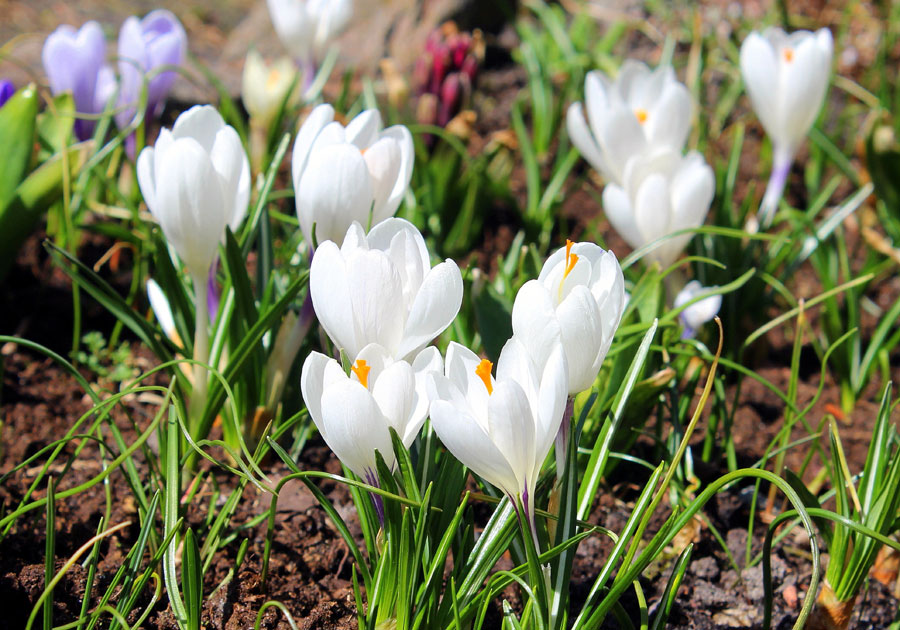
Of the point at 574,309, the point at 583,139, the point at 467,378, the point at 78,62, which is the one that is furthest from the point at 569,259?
the point at 78,62

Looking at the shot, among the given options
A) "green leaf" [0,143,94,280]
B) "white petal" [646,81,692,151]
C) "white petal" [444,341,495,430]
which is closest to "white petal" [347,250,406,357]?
"white petal" [444,341,495,430]

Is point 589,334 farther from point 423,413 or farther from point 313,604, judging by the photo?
point 313,604

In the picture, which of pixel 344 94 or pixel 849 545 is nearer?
pixel 849 545

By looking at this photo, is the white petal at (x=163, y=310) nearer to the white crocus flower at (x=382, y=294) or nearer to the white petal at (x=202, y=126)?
the white petal at (x=202, y=126)

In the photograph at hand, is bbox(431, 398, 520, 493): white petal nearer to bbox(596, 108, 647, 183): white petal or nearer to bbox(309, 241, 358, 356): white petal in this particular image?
bbox(309, 241, 358, 356): white petal

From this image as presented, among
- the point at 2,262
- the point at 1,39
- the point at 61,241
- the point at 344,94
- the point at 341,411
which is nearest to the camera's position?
the point at 341,411

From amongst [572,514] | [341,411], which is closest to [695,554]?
[572,514]
